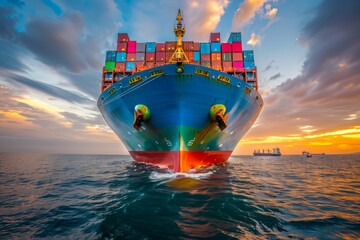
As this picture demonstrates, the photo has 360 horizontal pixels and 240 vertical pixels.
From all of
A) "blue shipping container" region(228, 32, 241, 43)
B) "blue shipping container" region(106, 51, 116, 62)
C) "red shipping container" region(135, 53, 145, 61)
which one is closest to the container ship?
"red shipping container" region(135, 53, 145, 61)

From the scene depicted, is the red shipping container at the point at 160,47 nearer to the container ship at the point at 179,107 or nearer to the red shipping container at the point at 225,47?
the red shipping container at the point at 225,47

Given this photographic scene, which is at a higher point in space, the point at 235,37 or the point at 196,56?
the point at 235,37

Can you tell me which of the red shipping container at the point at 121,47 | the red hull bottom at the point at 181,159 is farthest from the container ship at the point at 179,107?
the red shipping container at the point at 121,47

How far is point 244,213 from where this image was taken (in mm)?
4602

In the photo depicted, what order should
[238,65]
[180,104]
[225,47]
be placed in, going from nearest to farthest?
1. [180,104]
2. [238,65]
3. [225,47]

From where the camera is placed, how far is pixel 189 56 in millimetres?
20969

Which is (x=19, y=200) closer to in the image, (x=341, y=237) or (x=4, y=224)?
(x=4, y=224)

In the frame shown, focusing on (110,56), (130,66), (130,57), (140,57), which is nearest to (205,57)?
(140,57)

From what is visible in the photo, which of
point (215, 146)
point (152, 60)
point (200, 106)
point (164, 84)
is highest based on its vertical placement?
point (152, 60)

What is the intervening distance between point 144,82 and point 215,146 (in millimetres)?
7553

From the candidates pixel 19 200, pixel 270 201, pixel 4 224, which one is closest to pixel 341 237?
pixel 270 201

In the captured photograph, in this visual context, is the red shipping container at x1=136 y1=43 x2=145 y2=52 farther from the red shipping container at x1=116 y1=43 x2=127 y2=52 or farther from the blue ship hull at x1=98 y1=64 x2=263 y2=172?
the blue ship hull at x1=98 y1=64 x2=263 y2=172

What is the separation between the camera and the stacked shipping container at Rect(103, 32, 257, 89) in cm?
2048

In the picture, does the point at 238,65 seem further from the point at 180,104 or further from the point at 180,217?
the point at 180,217
